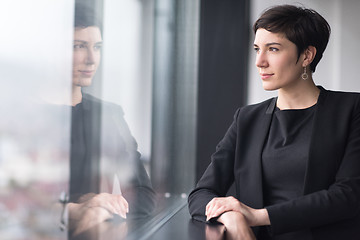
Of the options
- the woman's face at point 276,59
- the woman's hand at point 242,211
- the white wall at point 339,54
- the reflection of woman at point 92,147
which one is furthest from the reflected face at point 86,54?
the white wall at point 339,54

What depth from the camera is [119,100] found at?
125cm

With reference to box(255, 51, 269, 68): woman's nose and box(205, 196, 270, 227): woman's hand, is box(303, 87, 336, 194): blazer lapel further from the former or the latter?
box(255, 51, 269, 68): woman's nose

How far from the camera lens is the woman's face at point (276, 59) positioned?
62.6 inches

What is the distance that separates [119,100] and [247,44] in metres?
1.92

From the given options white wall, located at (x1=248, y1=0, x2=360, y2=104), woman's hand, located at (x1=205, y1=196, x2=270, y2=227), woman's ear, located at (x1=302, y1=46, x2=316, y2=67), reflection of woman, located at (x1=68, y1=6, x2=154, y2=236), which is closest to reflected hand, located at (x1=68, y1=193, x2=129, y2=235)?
reflection of woman, located at (x1=68, y1=6, x2=154, y2=236)

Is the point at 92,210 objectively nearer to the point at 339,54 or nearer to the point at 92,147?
the point at 92,147

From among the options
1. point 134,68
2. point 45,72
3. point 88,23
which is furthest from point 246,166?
point 45,72

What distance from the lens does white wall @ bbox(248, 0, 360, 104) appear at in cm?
294

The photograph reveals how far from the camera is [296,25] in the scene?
159 centimetres

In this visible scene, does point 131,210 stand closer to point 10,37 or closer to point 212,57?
point 10,37

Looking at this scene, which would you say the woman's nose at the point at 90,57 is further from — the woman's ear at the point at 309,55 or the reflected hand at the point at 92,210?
the woman's ear at the point at 309,55

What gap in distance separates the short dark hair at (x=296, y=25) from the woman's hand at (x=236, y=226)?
68 centimetres

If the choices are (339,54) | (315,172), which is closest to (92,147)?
(315,172)

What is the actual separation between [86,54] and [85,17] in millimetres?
81
